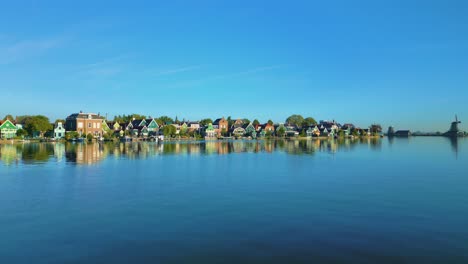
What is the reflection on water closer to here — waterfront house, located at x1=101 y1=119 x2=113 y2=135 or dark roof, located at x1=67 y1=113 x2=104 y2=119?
dark roof, located at x1=67 y1=113 x2=104 y2=119

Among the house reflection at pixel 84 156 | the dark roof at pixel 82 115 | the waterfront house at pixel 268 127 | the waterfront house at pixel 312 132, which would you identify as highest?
the dark roof at pixel 82 115

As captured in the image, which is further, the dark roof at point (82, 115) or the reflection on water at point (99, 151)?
the dark roof at point (82, 115)

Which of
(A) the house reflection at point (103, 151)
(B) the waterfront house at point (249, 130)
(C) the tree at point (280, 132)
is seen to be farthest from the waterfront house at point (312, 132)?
(A) the house reflection at point (103, 151)

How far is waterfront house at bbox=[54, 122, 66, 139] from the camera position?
110 metres

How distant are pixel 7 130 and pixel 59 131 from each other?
14087mm

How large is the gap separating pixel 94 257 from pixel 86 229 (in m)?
3.47

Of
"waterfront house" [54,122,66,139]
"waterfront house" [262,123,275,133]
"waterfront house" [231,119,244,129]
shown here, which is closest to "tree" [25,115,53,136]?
"waterfront house" [54,122,66,139]

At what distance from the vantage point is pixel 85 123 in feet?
374

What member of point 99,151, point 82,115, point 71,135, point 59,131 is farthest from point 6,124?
point 99,151

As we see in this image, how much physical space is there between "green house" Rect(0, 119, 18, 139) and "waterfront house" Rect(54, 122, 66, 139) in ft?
38.2

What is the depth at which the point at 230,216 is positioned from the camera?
1645cm

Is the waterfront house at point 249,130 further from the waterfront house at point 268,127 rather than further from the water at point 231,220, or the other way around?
the water at point 231,220

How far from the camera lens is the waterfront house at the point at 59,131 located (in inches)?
4350

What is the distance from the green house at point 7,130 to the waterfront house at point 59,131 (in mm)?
11635
